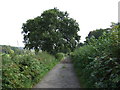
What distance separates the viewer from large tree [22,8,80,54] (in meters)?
23.1

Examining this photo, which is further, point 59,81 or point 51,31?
point 51,31

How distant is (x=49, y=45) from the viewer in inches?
933

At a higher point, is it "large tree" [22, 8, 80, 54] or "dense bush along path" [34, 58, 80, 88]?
"large tree" [22, 8, 80, 54]

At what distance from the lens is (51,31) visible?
2314 centimetres

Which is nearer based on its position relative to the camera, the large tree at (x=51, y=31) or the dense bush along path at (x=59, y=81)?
the dense bush along path at (x=59, y=81)

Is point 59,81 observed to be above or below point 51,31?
below

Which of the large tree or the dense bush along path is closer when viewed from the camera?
the dense bush along path

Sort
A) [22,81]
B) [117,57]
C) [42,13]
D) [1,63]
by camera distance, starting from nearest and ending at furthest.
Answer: [117,57], [1,63], [22,81], [42,13]

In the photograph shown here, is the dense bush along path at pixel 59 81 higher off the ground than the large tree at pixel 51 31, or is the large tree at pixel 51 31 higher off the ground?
the large tree at pixel 51 31

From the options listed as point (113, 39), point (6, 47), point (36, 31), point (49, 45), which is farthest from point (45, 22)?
point (113, 39)

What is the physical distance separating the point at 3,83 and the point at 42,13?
69.2 feet

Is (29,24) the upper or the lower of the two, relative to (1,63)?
upper

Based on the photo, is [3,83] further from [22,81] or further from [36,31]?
[36,31]

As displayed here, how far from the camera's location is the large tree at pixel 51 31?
23.1 metres
